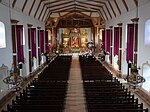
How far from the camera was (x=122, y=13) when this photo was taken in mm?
16953

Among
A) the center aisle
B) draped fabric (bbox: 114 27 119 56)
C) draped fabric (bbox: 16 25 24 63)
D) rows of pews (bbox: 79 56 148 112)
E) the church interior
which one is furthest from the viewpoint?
draped fabric (bbox: 114 27 119 56)

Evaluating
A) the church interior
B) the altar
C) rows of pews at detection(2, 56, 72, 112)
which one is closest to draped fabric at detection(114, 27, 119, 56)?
the church interior

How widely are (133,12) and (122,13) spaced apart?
310cm

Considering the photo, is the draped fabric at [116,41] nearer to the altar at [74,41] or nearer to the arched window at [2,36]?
the arched window at [2,36]

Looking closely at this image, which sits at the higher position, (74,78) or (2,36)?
(2,36)

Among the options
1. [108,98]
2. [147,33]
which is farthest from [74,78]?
[108,98]

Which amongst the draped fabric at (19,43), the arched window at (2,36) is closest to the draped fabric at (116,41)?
the draped fabric at (19,43)

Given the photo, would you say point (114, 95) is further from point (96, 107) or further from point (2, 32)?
point (2, 32)

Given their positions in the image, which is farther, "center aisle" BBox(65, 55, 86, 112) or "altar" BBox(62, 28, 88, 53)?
"altar" BBox(62, 28, 88, 53)

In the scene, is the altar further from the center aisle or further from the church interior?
the center aisle

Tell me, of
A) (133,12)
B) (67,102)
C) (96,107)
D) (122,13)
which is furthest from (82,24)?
(96,107)

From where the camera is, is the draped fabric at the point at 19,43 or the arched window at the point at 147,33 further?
the draped fabric at the point at 19,43

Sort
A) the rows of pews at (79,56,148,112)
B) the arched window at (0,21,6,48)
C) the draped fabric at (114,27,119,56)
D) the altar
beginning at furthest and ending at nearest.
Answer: the altar → the draped fabric at (114,27,119,56) → the arched window at (0,21,6,48) → the rows of pews at (79,56,148,112)

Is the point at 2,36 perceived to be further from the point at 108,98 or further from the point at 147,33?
the point at 147,33
